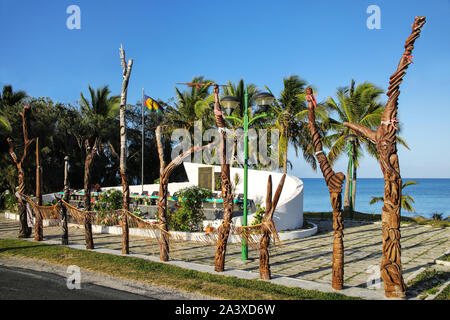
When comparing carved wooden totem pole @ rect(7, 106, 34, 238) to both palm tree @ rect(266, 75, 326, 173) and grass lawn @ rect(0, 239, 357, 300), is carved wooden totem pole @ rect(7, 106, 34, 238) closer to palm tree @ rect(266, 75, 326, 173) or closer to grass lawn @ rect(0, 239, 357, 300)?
grass lawn @ rect(0, 239, 357, 300)

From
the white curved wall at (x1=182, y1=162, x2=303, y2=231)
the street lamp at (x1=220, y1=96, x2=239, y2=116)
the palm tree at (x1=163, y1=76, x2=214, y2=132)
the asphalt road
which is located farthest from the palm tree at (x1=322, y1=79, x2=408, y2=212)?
the asphalt road

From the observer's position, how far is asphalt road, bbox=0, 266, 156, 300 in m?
6.71

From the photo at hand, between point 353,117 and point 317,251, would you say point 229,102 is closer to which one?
point 317,251

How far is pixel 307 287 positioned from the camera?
7.39 metres

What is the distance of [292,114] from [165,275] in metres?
16.9

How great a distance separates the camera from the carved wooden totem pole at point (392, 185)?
6.62 meters

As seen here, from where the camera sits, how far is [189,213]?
47.4ft

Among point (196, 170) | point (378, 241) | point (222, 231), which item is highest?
point (196, 170)

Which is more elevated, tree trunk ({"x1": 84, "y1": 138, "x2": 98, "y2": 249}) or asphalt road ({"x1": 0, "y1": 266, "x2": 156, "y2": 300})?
tree trunk ({"x1": 84, "y1": 138, "x2": 98, "y2": 249})

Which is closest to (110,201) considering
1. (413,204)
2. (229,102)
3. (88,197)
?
(88,197)

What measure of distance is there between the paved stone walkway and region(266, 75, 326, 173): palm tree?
24.8ft
